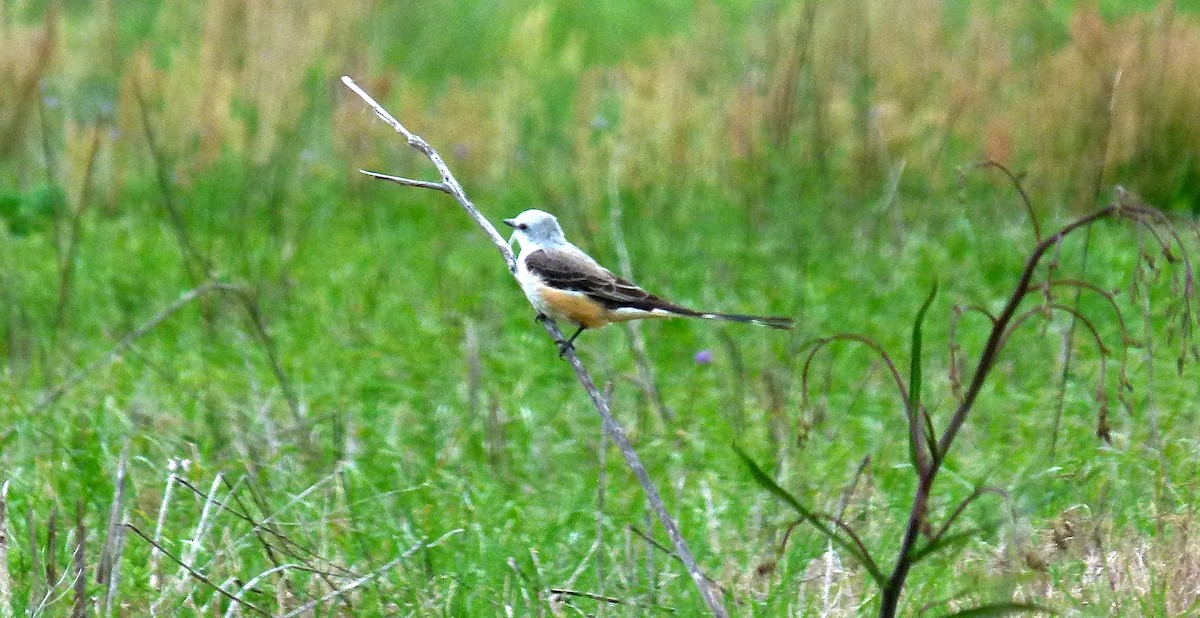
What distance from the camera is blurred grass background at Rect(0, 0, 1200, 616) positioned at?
3541mm

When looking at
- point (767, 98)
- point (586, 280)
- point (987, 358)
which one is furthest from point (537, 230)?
point (767, 98)

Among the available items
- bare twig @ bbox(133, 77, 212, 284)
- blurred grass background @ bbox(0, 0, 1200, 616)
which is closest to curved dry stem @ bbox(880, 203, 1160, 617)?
blurred grass background @ bbox(0, 0, 1200, 616)

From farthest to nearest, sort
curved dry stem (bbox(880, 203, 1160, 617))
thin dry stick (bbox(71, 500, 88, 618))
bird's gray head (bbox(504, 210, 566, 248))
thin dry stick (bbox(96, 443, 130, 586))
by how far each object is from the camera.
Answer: bird's gray head (bbox(504, 210, 566, 248)) → thin dry stick (bbox(96, 443, 130, 586)) → thin dry stick (bbox(71, 500, 88, 618)) → curved dry stem (bbox(880, 203, 1160, 617))

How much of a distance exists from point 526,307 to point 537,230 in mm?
1956

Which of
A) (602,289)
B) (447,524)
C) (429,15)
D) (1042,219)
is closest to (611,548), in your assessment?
(447,524)

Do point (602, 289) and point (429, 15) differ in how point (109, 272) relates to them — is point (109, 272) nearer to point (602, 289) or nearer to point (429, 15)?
point (602, 289)

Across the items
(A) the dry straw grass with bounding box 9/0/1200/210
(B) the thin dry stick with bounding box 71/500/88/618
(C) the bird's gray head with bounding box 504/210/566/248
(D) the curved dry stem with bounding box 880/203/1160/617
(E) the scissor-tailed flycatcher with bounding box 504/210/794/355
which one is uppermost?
(A) the dry straw grass with bounding box 9/0/1200/210

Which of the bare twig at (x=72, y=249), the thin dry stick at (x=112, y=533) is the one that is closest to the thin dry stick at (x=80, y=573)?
the thin dry stick at (x=112, y=533)

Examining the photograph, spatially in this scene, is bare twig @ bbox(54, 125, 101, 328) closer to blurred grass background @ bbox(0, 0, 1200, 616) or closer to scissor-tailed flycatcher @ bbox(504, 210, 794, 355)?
blurred grass background @ bbox(0, 0, 1200, 616)

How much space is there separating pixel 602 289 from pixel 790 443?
790 mm

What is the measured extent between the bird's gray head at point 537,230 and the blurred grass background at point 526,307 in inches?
23.0

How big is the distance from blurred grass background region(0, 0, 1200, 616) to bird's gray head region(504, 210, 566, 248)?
585mm

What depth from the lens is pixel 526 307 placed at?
6438 millimetres

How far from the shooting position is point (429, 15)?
12.3 meters
